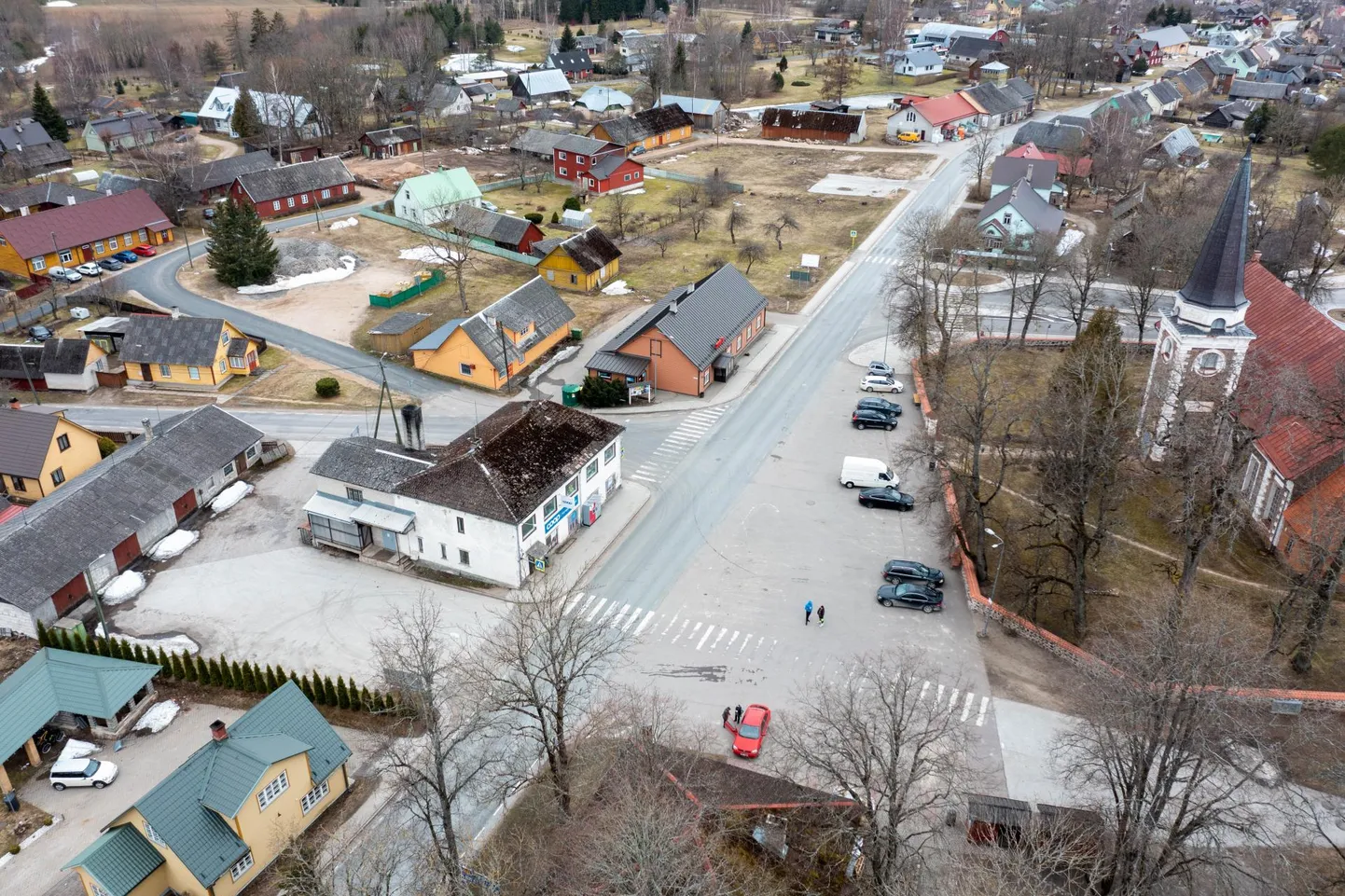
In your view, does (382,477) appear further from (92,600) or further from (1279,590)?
(1279,590)

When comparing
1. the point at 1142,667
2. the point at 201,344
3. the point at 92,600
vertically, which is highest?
the point at 1142,667

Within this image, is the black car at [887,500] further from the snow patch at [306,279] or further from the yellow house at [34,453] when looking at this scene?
the snow patch at [306,279]

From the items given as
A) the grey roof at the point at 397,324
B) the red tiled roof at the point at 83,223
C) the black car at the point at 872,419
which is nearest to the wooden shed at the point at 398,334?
the grey roof at the point at 397,324

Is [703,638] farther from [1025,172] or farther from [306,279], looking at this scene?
[1025,172]

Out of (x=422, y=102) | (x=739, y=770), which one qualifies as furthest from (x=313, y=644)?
(x=422, y=102)

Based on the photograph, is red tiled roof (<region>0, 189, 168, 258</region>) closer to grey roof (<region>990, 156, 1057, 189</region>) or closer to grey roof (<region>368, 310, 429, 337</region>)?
grey roof (<region>368, 310, 429, 337</region>)

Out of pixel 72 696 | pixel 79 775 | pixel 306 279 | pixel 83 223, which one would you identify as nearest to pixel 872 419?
pixel 72 696
